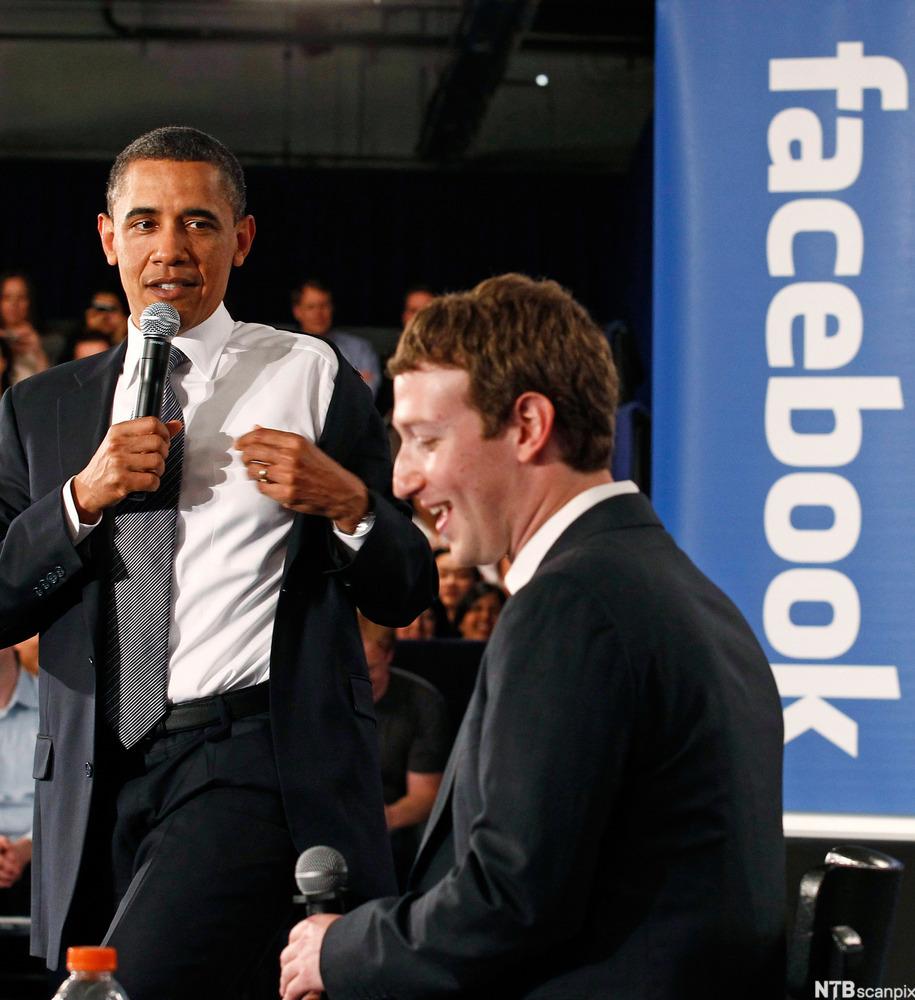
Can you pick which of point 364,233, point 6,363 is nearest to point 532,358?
Answer: point 6,363

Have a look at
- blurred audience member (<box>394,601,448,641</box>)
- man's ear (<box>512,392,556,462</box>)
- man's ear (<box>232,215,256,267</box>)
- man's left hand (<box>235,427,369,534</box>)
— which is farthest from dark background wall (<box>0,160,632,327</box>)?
man's ear (<box>512,392,556,462</box>)

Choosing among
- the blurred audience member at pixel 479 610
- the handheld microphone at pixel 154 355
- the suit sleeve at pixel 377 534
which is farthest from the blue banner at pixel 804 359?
the blurred audience member at pixel 479 610

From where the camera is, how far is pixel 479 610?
22.1 ft

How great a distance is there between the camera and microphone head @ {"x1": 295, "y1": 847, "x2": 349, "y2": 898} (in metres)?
1.44

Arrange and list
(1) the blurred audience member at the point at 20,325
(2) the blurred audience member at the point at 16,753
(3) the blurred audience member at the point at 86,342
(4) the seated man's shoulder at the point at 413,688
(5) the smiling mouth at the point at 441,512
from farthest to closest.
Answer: (1) the blurred audience member at the point at 20,325 → (3) the blurred audience member at the point at 86,342 → (4) the seated man's shoulder at the point at 413,688 → (2) the blurred audience member at the point at 16,753 → (5) the smiling mouth at the point at 441,512

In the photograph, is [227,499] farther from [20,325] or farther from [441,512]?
[20,325]

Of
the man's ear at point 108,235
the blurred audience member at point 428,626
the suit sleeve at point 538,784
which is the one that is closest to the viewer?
the suit sleeve at point 538,784

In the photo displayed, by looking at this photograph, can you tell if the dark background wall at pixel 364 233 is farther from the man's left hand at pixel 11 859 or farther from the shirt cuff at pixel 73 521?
the shirt cuff at pixel 73 521

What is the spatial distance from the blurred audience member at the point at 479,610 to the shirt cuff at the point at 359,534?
4.59 m

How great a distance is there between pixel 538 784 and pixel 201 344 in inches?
43.2

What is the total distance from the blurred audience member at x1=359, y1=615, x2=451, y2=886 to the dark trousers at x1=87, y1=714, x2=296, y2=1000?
2.84 m

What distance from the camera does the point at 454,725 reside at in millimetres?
5055

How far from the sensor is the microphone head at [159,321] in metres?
1.96

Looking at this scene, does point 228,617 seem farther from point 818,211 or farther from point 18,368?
point 18,368
